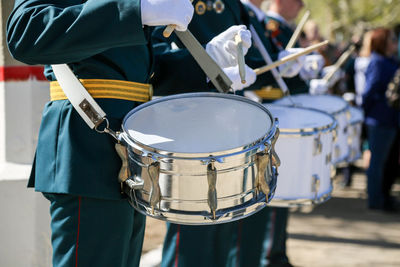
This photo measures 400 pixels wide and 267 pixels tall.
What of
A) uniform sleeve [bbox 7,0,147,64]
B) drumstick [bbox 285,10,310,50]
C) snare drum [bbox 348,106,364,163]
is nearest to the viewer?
uniform sleeve [bbox 7,0,147,64]

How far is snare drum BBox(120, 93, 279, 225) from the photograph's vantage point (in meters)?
1.53

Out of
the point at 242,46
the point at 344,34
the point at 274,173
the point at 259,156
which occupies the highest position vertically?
the point at 242,46

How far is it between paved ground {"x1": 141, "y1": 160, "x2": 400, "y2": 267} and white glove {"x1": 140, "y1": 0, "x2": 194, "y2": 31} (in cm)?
212

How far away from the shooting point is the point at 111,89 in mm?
1677

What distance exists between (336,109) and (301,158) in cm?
107

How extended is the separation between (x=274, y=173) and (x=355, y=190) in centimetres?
451

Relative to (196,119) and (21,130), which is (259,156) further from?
Result: (21,130)

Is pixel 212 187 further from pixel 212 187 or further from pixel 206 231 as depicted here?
pixel 206 231

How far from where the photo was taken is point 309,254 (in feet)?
12.8

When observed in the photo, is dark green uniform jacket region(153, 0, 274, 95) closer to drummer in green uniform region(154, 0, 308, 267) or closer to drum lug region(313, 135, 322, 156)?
drummer in green uniform region(154, 0, 308, 267)

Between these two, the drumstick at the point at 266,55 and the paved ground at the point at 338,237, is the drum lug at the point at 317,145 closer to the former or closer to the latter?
the drumstick at the point at 266,55

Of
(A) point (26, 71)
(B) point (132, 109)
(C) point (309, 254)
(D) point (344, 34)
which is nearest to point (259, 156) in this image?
(B) point (132, 109)

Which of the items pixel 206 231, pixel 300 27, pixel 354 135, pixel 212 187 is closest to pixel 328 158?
pixel 206 231

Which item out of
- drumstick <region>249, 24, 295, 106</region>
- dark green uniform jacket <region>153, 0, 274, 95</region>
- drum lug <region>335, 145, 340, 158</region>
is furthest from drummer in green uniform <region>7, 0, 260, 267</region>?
drum lug <region>335, 145, 340, 158</region>
